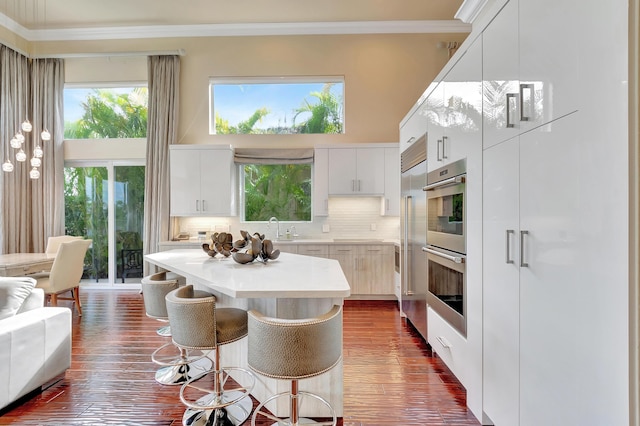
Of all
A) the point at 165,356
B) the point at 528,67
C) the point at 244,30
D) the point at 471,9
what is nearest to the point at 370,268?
the point at 165,356

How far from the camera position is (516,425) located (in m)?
1.54

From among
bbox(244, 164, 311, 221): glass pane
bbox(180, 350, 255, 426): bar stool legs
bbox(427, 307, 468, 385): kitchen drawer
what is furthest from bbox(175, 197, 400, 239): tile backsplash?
bbox(180, 350, 255, 426): bar stool legs

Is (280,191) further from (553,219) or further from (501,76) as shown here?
(553,219)

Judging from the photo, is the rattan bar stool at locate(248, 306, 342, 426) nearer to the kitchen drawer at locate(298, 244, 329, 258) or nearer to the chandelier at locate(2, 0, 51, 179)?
the kitchen drawer at locate(298, 244, 329, 258)

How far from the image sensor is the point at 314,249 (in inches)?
188

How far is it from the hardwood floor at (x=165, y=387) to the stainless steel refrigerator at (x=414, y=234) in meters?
0.35

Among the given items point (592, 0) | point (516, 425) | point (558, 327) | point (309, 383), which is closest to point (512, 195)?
point (558, 327)

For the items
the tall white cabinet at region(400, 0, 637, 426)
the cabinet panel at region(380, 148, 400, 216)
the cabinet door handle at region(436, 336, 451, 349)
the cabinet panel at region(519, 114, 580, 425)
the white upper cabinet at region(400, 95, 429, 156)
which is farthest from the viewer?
the cabinet panel at region(380, 148, 400, 216)

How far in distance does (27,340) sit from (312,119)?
4502 millimetres

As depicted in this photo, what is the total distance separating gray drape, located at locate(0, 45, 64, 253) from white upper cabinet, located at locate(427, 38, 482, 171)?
5.95 metres

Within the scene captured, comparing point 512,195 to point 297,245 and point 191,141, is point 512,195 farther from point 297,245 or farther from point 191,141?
point 191,141

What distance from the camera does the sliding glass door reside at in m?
5.52

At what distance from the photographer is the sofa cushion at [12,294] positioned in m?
2.17

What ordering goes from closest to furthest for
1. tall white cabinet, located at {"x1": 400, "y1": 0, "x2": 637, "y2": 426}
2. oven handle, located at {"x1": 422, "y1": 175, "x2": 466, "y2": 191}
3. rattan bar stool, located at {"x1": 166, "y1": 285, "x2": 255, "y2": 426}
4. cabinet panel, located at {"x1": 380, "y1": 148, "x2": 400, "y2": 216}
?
tall white cabinet, located at {"x1": 400, "y1": 0, "x2": 637, "y2": 426} < rattan bar stool, located at {"x1": 166, "y1": 285, "x2": 255, "y2": 426} < oven handle, located at {"x1": 422, "y1": 175, "x2": 466, "y2": 191} < cabinet panel, located at {"x1": 380, "y1": 148, "x2": 400, "y2": 216}
